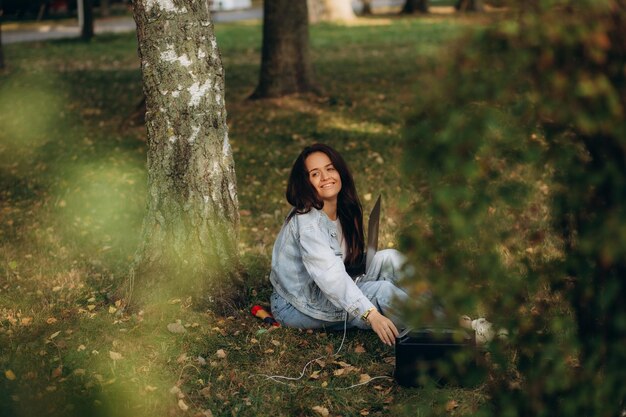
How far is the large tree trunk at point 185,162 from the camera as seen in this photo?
16.7 ft

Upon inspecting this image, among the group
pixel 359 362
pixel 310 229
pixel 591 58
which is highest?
pixel 591 58

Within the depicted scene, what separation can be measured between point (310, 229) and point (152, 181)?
1.09 meters

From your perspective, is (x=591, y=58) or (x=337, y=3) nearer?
(x=591, y=58)

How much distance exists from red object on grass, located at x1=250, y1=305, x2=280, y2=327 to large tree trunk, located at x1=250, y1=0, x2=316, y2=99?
7014 millimetres

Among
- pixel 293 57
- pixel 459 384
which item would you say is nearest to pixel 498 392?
pixel 459 384

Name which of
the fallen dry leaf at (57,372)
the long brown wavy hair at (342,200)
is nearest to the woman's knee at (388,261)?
the long brown wavy hair at (342,200)

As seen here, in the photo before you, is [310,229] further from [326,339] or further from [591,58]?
[591,58]

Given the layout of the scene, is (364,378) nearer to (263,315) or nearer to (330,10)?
(263,315)

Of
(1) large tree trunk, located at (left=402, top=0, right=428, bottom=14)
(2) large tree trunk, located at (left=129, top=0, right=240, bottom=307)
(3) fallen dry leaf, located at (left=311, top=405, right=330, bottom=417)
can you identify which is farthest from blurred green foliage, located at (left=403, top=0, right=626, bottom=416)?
(1) large tree trunk, located at (left=402, top=0, right=428, bottom=14)

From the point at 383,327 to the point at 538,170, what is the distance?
6.82 feet

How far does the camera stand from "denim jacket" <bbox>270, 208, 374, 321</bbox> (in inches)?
182

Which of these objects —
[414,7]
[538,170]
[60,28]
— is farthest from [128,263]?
[414,7]

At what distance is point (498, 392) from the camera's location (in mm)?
2650

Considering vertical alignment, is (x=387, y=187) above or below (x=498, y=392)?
below
